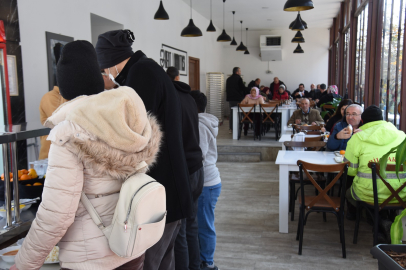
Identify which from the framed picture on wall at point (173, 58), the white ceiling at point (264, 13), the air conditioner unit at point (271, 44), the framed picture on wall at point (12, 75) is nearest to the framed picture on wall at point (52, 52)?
the framed picture on wall at point (12, 75)

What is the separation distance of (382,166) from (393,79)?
3281 millimetres

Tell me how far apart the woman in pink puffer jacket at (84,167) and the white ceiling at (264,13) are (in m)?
9.42

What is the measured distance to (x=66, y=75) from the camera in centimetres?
114

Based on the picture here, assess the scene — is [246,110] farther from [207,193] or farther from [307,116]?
[207,193]

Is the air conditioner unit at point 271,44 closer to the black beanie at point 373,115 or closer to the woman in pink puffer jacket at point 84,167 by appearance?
the black beanie at point 373,115

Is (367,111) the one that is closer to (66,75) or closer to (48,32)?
(66,75)

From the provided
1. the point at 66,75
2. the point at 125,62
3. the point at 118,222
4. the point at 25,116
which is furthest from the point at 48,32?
the point at 118,222

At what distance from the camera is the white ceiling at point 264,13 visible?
1022 centimetres

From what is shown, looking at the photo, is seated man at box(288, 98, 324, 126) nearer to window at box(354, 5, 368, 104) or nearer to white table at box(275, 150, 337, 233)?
window at box(354, 5, 368, 104)

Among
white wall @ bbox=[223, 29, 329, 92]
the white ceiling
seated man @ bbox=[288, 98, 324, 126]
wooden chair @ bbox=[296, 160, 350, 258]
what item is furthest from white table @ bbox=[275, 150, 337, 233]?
white wall @ bbox=[223, 29, 329, 92]

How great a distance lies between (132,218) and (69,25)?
15.1 ft

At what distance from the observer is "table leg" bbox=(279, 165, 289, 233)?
11.2 ft

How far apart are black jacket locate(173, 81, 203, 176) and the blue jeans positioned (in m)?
0.62

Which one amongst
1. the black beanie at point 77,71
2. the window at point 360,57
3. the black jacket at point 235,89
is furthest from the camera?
the black jacket at point 235,89
